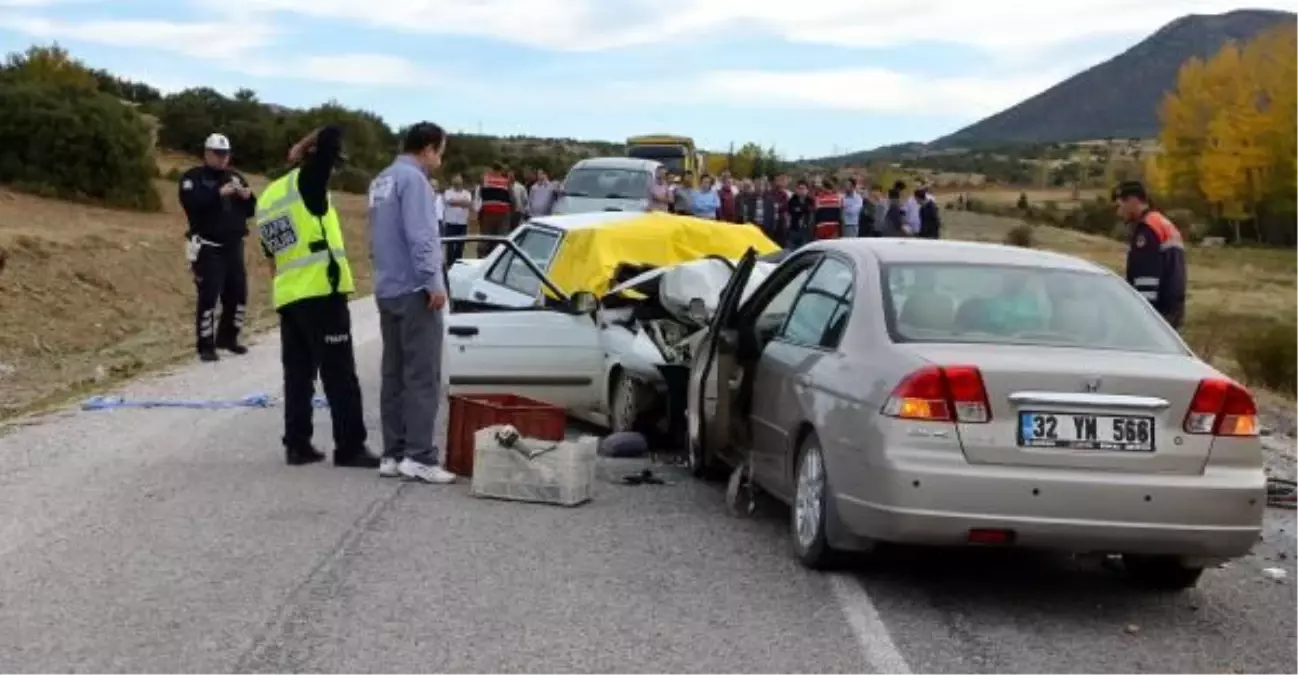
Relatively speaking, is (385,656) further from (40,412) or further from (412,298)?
(40,412)

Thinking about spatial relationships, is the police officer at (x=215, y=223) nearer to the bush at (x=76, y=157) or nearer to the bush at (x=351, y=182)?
the bush at (x=76, y=157)

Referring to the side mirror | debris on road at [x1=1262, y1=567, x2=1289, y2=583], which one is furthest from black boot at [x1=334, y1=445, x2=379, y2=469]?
debris on road at [x1=1262, y1=567, x2=1289, y2=583]

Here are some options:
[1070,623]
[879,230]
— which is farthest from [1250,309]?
[1070,623]

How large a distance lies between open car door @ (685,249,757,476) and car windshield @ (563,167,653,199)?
54.8ft

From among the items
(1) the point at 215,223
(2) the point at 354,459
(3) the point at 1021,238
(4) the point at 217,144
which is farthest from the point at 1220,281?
(2) the point at 354,459

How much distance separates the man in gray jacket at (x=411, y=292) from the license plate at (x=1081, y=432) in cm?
372

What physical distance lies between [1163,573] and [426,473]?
3963mm

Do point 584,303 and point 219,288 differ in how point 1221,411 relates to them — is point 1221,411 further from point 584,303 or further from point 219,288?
point 219,288

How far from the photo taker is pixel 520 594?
6.76m

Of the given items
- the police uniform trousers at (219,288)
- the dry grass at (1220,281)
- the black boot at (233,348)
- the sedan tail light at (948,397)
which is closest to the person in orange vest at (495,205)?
the dry grass at (1220,281)

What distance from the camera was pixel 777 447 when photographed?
799cm

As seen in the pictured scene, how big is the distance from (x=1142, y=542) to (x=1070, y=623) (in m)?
0.44

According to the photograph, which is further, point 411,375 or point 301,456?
point 301,456

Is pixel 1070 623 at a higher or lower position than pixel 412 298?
lower
